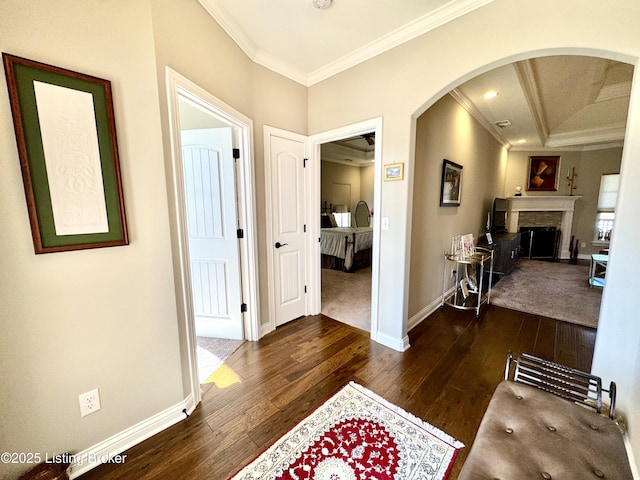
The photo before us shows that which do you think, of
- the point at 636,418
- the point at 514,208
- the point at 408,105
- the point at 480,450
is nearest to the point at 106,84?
the point at 408,105

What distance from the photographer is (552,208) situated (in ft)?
20.0

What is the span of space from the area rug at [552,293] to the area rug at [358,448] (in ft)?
8.86

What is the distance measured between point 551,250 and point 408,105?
6.60 m

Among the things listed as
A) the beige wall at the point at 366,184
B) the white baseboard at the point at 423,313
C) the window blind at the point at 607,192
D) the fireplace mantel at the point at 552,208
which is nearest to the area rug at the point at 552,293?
the white baseboard at the point at 423,313

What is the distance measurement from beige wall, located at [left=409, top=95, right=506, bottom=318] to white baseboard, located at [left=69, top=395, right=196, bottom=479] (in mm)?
2286

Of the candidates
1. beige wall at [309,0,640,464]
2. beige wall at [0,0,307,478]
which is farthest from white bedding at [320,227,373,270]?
beige wall at [0,0,307,478]

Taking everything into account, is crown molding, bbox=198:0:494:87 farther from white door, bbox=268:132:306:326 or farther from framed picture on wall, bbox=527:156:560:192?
framed picture on wall, bbox=527:156:560:192

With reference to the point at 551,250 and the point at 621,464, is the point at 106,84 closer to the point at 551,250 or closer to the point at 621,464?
the point at 621,464

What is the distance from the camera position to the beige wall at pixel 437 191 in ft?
9.05

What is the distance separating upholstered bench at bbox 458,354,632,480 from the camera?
878mm

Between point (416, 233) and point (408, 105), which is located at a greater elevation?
point (408, 105)

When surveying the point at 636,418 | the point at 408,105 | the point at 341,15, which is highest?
the point at 341,15

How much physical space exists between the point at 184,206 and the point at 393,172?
5.65 ft

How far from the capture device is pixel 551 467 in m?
0.89
